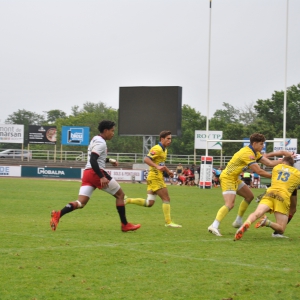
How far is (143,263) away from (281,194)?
3782mm

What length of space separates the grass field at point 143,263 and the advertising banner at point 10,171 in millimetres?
40792

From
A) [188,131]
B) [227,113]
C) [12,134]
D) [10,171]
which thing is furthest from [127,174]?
[227,113]

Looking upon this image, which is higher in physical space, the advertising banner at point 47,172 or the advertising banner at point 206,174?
the advertising banner at point 206,174

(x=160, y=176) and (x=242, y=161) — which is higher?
(x=242, y=161)

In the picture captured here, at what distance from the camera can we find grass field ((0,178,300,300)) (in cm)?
704

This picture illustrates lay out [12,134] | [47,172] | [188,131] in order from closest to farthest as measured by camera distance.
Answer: [47,172]
[12,134]
[188,131]

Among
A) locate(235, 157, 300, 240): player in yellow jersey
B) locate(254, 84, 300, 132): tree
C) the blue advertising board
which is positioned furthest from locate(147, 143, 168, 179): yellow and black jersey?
locate(254, 84, 300, 132): tree

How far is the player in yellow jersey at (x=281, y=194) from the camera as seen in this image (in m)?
11.5

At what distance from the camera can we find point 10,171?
5438 centimetres

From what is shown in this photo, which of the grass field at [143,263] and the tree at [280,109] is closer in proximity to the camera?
the grass field at [143,263]

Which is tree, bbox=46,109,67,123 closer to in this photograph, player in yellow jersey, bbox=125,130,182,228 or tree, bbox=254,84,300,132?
tree, bbox=254,84,300,132

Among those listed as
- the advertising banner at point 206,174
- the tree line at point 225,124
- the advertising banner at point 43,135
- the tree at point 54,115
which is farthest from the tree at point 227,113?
the advertising banner at point 206,174

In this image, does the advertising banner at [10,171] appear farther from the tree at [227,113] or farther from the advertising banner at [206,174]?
the tree at [227,113]

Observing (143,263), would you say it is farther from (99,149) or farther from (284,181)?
(284,181)
